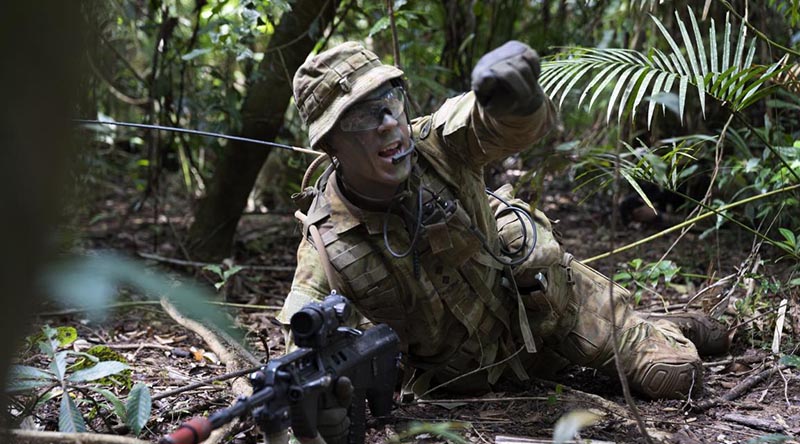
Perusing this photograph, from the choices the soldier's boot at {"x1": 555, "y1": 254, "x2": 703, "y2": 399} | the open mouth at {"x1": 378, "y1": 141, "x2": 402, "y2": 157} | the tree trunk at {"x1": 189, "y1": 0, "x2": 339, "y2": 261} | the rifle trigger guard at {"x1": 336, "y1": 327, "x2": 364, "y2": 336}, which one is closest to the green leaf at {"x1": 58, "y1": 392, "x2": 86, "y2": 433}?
the rifle trigger guard at {"x1": 336, "y1": 327, "x2": 364, "y2": 336}

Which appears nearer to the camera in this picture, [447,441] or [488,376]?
[447,441]

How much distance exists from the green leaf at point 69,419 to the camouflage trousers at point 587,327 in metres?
1.70

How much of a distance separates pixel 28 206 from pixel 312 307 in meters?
1.35

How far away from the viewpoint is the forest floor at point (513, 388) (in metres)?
2.99

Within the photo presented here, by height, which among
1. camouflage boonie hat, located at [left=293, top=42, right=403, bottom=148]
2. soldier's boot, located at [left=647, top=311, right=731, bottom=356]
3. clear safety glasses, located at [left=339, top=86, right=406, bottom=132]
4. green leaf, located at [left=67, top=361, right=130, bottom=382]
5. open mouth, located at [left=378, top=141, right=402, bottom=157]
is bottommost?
soldier's boot, located at [left=647, top=311, right=731, bottom=356]

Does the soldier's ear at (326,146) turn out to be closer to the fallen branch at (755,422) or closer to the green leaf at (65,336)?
the green leaf at (65,336)

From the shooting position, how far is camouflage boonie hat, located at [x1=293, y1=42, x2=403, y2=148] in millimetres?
2920

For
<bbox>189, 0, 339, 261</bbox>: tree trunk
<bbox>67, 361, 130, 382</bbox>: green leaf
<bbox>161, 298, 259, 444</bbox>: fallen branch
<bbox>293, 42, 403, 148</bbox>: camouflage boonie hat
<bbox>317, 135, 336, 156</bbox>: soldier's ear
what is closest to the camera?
<bbox>67, 361, 130, 382</bbox>: green leaf

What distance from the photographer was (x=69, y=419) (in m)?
2.55

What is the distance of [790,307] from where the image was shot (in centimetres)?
394

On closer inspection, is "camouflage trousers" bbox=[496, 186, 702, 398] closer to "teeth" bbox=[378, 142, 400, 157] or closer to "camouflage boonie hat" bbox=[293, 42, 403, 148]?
"teeth" bbox=[378, 142, 400, 157]

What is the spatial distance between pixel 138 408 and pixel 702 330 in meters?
2.55

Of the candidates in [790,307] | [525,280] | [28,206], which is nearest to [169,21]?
[525,280]

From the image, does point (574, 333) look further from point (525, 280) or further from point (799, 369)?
point (799, 369)
